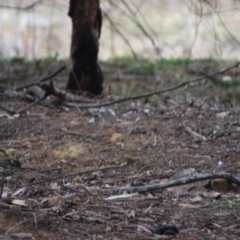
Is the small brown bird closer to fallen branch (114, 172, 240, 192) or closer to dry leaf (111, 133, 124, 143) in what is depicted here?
fallen branch (114, 172, 240, 192)

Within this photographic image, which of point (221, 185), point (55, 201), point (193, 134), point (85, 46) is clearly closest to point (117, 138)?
point (193, 134)

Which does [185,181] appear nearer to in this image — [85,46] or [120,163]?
[120,163]

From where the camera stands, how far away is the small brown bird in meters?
4.30

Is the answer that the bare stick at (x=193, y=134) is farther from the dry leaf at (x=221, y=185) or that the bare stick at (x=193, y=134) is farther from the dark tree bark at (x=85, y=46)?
the dark tree bark at (x=85, y=46)

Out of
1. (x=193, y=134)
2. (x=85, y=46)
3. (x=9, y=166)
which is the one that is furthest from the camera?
(x=85, y=46)

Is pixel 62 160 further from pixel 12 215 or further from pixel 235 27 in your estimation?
pixel 235 27

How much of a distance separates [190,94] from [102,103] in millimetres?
1316

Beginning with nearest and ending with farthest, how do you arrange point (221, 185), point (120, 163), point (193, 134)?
point (221, 185)
point (120, 163)
point (193, 134)

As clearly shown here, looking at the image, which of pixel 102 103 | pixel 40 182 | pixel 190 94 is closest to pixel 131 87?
pixel 190 94

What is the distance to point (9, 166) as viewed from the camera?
173 inches

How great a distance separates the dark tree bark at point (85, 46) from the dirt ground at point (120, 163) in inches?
13.0

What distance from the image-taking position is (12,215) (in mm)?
3332

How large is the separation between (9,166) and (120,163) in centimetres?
65

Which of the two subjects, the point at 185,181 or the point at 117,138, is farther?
the point at 117,138
